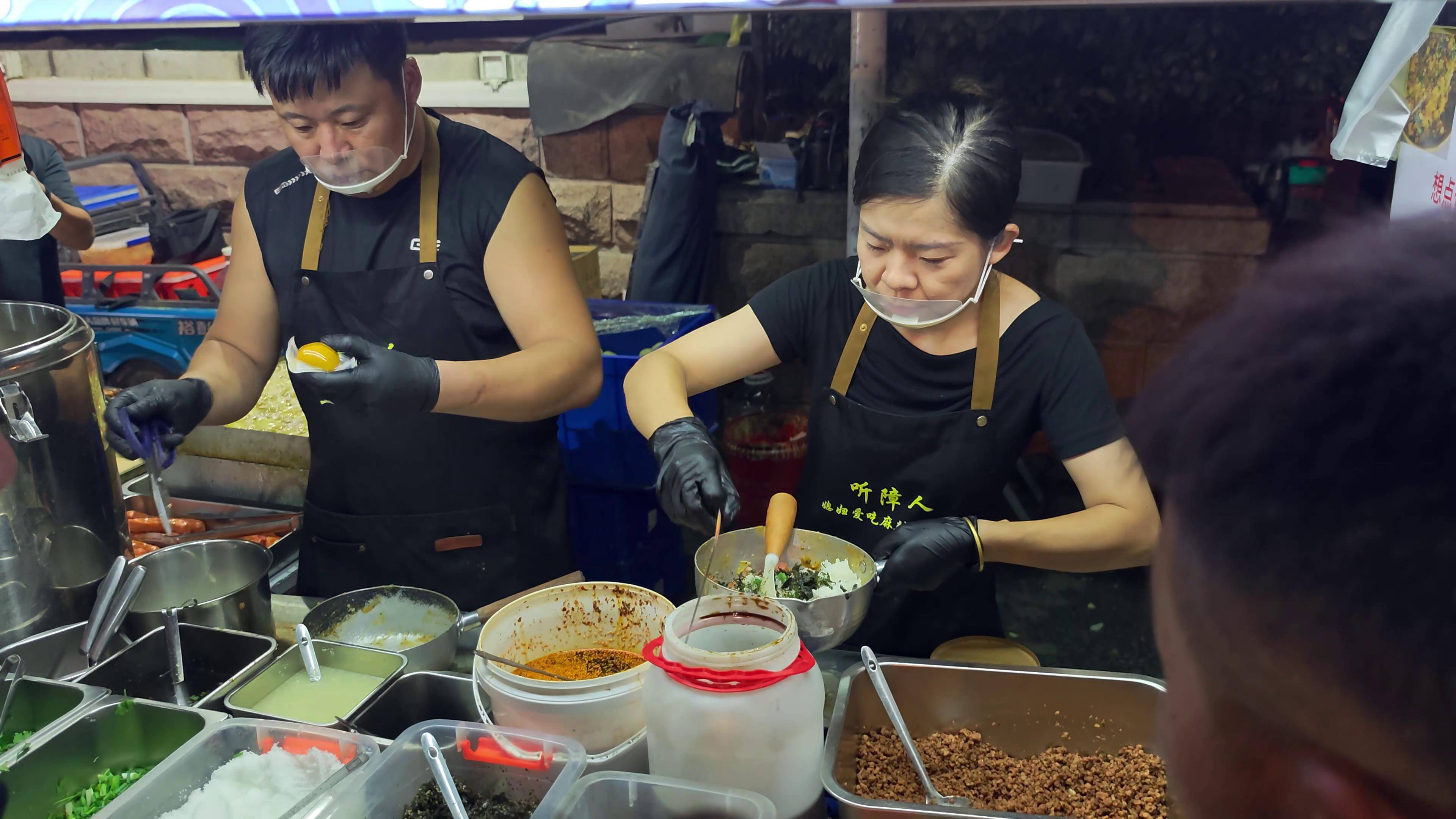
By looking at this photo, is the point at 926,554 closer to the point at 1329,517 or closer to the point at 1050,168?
the point at 1329,517

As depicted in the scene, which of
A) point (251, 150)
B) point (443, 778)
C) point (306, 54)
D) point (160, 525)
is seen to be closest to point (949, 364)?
point (443, 778)

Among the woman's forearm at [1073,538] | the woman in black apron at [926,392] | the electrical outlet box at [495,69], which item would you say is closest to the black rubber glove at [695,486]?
the woman in black apron at [926,392]

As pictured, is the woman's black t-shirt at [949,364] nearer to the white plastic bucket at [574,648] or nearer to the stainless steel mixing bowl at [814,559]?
the stainless steel mixing bowl at [814,559]

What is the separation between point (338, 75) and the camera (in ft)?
6.97

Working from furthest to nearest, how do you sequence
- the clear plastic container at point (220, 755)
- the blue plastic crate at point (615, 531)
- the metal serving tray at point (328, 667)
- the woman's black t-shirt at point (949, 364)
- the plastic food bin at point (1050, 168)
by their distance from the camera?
the plastic food bin at point (1050, 168) < the blue plastic crate at point (615, 531) < the woman's black t-shirt at point (949, 364) < the metal serving tray at point (328, 667) < the clear plastic container at point (220, 755)

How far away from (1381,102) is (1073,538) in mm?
1192

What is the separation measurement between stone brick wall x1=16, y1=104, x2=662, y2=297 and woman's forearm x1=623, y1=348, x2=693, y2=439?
329 centimetres

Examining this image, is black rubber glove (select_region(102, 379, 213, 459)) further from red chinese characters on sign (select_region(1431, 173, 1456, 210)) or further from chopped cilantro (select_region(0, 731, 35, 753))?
red chinese characters on sign (select_region(1431, 173, 1456, 210))

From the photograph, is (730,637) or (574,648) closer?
(730,637)

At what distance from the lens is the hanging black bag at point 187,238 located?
5.13m

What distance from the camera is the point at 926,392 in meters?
2.29

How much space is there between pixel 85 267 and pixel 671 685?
4.44 metres

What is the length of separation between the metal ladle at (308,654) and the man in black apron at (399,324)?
0.55 m

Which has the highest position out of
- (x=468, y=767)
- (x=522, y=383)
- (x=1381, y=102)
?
(x=1381, y=102)
